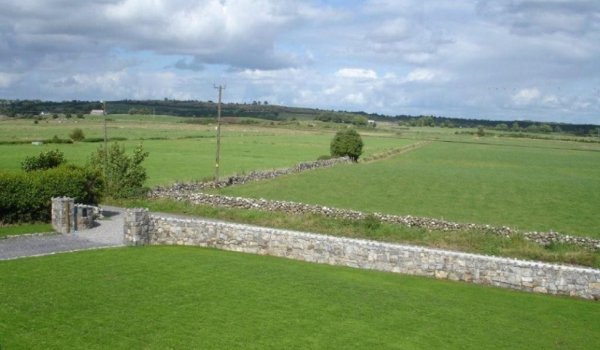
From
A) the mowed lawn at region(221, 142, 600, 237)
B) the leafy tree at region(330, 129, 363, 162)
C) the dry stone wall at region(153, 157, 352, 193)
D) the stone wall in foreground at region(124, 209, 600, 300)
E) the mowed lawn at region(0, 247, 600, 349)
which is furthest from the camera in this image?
the leafy tree at region(330, 129, 363, 162)

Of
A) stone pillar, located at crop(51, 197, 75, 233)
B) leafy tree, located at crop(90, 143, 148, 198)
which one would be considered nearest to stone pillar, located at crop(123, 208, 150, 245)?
stone pillar, located at crop(51, 197, 75, 233)

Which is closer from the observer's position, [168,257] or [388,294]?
[388,294]

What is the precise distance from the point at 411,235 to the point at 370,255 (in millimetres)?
6550

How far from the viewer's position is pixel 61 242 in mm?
21812

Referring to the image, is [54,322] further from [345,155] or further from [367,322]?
[345,155]

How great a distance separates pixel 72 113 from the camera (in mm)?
168375

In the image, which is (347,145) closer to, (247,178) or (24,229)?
(247,178)

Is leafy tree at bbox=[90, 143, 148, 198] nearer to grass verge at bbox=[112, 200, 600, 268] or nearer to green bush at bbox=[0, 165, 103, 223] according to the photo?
grass verge at bbox=[112, 200, 600, 268]

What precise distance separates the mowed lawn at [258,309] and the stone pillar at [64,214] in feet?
17.2

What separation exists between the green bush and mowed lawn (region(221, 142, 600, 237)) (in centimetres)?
1319

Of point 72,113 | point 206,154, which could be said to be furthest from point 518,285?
point 72,113

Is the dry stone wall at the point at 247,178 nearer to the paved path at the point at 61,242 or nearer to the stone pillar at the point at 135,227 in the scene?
the paved path at the point at 61,242

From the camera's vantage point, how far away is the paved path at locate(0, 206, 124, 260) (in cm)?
1981

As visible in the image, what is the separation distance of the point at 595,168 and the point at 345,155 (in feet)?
110
